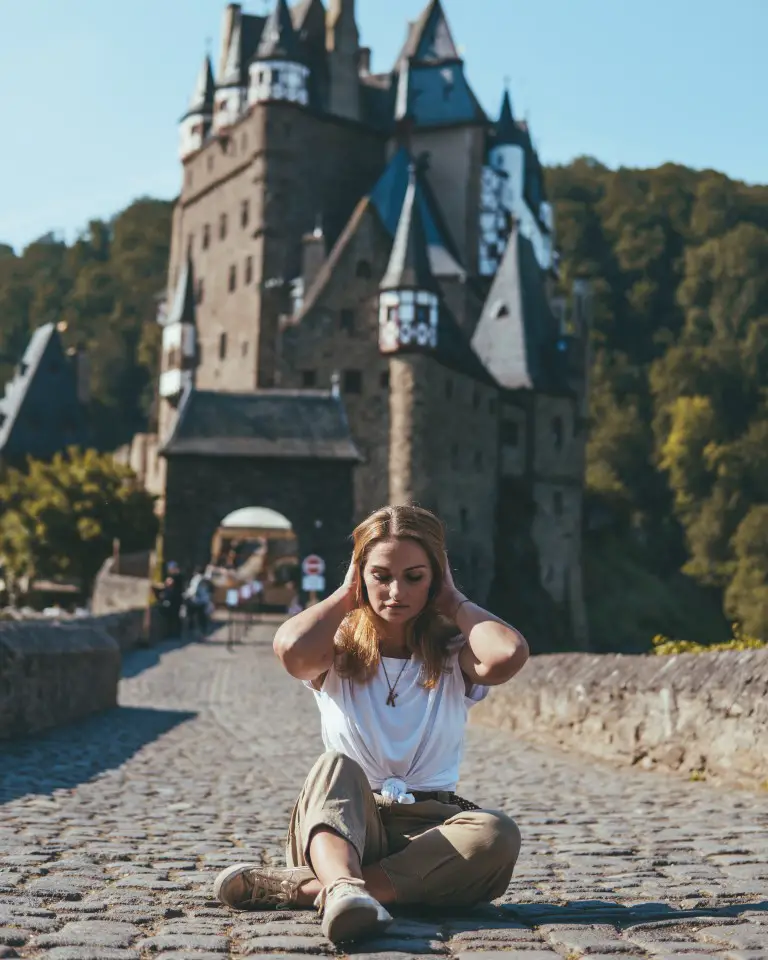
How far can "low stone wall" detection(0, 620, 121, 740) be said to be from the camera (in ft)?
33.0

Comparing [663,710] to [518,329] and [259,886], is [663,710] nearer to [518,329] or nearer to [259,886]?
[259,886]

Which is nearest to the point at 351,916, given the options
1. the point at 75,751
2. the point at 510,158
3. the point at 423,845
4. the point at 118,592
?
the point at 423,845

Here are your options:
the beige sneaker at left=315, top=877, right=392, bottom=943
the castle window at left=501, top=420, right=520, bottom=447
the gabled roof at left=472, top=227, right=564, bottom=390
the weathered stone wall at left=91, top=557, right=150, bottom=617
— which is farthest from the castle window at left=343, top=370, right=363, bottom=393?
the beige sneaker at left=315, top=877, right=392, bottom=943

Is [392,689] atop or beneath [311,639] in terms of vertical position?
beneath

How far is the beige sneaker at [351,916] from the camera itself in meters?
3.50

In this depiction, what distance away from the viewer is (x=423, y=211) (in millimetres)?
56656

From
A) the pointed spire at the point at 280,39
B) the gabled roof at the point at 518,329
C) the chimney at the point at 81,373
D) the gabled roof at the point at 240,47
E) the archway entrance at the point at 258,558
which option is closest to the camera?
the archway entrance at the point at 258,558

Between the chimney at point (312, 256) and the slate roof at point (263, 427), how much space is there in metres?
12.9

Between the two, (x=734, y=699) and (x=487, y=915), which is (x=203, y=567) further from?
(x=487, y=915)

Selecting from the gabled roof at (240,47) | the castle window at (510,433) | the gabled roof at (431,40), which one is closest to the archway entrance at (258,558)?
the castle window at (510,433)

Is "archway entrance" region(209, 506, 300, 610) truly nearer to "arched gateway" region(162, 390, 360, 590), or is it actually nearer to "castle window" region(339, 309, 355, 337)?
"arched gateway" region(162, 390, 360, 590)

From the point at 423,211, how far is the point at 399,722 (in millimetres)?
53568

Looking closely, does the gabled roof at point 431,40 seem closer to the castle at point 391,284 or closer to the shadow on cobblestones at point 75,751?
the castle at point 391,284

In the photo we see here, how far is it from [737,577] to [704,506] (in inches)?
245
